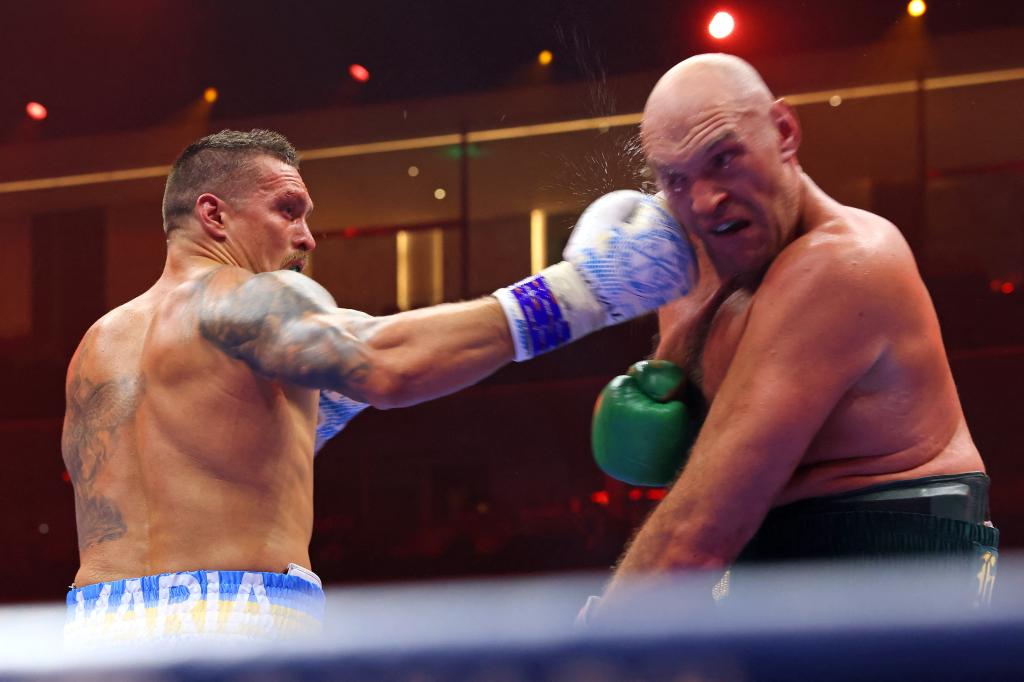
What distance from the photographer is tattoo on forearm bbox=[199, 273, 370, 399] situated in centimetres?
202

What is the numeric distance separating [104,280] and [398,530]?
2198 millimetres

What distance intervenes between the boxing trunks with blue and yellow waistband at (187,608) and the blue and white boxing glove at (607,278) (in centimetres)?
68

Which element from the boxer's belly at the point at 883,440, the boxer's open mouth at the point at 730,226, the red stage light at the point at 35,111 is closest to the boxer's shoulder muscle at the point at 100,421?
the boxer's open mouth at the point at 730,226

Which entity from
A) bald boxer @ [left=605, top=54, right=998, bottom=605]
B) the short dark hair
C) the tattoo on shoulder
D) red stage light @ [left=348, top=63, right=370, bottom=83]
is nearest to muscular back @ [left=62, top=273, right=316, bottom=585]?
the tattoo on shoulder

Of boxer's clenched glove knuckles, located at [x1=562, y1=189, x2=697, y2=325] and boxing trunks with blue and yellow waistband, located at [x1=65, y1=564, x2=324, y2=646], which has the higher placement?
boxer's clenched glove knuckles, located at [x1=562, y1=189, x2=697, y2=325]

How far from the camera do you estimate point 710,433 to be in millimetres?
1704

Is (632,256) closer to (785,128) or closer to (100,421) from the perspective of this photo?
(785,128)

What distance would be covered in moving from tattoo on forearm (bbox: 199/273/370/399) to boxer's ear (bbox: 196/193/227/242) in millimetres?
260

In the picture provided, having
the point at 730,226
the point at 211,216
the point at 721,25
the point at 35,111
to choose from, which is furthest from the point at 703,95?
the point at 35,111

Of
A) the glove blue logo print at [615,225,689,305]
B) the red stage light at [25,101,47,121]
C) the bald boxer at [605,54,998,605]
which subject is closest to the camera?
the bald boxer at [605,54,998,605]

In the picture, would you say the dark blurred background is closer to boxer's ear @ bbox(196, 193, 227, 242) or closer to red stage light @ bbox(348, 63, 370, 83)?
red stage light @ bbox(348, 63, 370, 83)

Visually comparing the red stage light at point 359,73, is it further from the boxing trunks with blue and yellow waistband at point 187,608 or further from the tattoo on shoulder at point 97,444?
the boxing trunks with blue and yellow waistband at point 187,608

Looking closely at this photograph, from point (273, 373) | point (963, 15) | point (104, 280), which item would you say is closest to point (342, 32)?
point (104, 280)

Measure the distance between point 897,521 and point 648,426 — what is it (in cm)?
43
